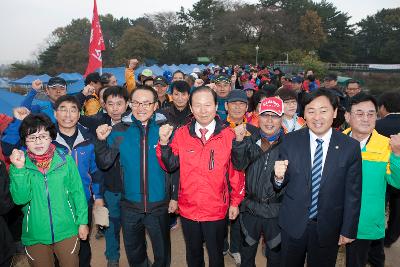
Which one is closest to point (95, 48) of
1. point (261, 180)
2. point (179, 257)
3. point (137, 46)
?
point (179, 257)

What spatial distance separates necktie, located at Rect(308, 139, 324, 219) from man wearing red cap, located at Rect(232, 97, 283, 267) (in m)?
0.31

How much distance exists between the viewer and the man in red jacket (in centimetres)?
280

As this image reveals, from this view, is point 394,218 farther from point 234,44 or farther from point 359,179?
point 234,44

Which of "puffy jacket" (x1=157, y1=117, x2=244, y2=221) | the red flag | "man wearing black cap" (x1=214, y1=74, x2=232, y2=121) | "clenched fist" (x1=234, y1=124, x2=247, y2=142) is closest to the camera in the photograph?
"clenched fist" (x1=234, y1=124, x2=247, y2=142)

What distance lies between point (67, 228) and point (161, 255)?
0.97 meters

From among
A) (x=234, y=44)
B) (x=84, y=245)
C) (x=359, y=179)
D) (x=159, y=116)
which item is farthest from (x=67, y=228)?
(x=234, y=44)

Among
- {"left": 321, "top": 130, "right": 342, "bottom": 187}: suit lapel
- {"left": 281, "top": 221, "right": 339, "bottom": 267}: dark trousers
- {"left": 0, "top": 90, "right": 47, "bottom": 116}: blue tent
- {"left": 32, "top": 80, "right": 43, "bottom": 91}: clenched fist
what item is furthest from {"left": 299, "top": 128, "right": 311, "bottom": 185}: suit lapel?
{"left": 0, "top": 90, "right": 47, "bottom": 116}: blue tent

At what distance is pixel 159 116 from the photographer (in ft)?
10.4

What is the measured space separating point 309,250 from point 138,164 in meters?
1.77

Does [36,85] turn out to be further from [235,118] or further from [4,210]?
[235,118]

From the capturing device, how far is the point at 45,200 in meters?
2.58

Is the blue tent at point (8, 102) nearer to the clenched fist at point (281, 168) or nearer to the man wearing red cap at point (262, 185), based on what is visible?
the man wearing red cap at point (262, 185)

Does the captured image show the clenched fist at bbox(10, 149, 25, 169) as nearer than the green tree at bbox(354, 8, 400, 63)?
Yes

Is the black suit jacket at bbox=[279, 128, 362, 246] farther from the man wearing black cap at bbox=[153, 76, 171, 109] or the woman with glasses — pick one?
the man wearing black cap at bbox=[153, 76, 171, 109]
